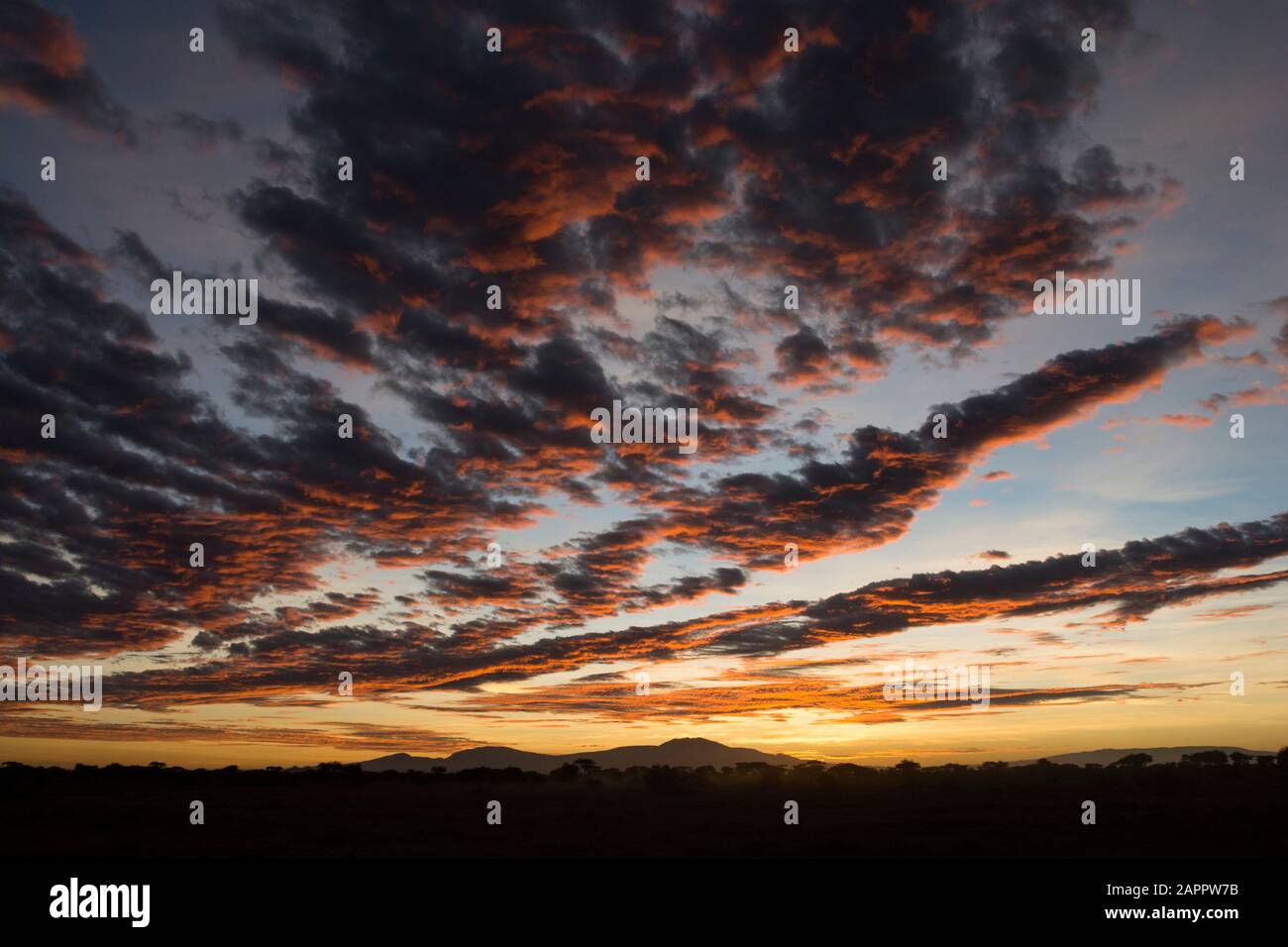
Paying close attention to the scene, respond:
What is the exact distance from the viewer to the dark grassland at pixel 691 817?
3250 centimetres

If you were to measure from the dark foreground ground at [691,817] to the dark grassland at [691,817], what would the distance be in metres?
0.13

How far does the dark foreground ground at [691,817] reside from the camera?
32438 mm

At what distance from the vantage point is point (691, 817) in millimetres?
43281

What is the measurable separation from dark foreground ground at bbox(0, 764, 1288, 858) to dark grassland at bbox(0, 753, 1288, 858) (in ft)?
0.42

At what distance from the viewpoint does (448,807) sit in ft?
167

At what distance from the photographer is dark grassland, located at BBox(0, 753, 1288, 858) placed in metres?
32.5

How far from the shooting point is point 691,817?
43.3m

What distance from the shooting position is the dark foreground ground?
3244 centimetres
